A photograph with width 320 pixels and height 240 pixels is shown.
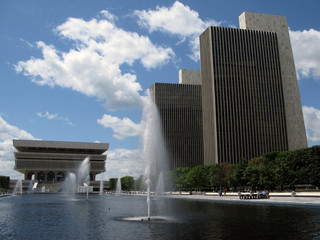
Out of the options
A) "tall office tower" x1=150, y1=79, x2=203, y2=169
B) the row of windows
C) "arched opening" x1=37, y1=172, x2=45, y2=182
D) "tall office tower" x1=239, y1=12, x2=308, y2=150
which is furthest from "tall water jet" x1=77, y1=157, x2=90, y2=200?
"tall office tower" x1=239, y1=12, x2=308, y2=150

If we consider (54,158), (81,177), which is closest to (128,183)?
(81,177)

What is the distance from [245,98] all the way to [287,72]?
23.6 metres

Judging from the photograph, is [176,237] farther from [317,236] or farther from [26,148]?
[26,148]

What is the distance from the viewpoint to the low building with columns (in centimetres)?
15512

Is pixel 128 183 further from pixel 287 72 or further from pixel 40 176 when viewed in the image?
pixel 287 72

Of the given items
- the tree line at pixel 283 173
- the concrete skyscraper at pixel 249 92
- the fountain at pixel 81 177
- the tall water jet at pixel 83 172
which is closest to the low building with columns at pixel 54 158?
the tall water jet at pixel 83 172

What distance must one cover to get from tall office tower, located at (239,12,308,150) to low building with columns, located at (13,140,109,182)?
95.8 m

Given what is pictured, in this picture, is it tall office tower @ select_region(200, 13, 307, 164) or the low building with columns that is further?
the low building with columns

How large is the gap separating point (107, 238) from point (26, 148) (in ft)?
541

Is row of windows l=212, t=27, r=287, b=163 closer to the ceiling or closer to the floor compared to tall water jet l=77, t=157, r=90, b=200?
closer to the ceiling

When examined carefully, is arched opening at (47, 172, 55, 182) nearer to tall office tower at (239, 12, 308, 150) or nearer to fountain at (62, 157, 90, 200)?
fountain at (62, 157, 90, 200)

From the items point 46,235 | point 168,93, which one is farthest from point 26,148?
point 46,235

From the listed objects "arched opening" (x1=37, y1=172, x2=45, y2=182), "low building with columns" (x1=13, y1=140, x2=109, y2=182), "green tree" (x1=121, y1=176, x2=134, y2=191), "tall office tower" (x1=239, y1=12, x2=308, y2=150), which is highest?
"tall office tower" (x1=239, y1=12, x2=308, y2=150)

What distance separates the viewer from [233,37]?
121062 millimetres
